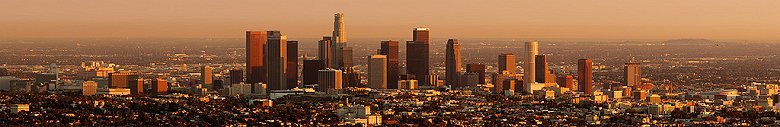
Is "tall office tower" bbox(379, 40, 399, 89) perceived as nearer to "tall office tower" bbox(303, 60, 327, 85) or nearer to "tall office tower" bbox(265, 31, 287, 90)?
"tall office tower" bbox(303, 60, 327, 85)

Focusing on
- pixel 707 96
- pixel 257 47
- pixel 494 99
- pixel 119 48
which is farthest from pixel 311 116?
pixel 119 48

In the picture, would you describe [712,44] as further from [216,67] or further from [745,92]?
[745,92]

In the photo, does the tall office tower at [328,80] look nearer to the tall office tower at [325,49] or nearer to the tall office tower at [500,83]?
the tall office tower at [500,83]

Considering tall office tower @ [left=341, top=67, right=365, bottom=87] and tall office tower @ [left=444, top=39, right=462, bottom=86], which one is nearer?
tall office tower @ [left=341, top=67, right=365, bottom=87]

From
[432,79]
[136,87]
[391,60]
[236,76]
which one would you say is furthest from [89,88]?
[391,60]

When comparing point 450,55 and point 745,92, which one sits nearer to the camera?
point 745,92

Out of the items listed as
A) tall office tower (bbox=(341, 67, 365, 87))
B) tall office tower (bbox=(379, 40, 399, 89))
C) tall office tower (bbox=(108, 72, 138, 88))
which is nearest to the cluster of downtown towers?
tall office tower (bbox=(379, 40, 399, 89))
